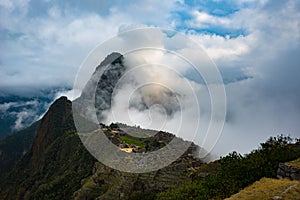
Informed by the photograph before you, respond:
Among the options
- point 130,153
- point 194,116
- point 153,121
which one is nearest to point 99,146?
point 130,153

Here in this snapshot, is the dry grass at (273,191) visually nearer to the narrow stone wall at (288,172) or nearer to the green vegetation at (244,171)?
the narrow stone wall at (288,172)

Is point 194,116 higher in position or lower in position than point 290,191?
higher

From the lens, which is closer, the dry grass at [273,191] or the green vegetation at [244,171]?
the dry grass at [273,191]

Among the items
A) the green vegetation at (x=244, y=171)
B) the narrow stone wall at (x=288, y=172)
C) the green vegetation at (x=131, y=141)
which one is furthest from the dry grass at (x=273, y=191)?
the green vegetation at (x=131, y=141)

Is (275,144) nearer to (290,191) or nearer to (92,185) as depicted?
(290,191)

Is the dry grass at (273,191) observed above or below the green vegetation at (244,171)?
below

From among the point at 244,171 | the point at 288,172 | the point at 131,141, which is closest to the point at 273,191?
the point at 288,172

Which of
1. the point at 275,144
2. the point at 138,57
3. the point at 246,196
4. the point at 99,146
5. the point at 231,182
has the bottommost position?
the point at 246,196
